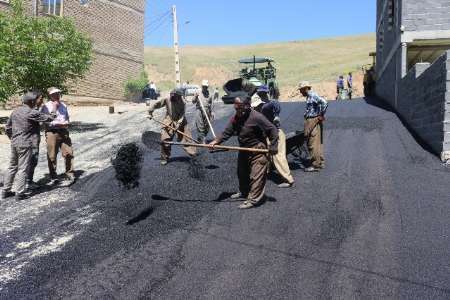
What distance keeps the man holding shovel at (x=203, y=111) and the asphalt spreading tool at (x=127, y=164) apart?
3.44m

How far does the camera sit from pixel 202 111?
10430 mm

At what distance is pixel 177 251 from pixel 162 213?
142cm

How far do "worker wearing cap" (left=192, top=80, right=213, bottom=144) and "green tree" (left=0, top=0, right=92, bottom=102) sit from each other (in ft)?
20.8

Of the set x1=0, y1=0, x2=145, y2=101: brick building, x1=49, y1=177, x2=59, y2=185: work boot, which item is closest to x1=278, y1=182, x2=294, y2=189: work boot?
x1=49, y1=177, x2=59, y2=185: work boot

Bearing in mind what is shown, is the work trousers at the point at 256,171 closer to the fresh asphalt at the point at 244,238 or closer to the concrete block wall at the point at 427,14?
the fresh asphalt at the point at 244,238

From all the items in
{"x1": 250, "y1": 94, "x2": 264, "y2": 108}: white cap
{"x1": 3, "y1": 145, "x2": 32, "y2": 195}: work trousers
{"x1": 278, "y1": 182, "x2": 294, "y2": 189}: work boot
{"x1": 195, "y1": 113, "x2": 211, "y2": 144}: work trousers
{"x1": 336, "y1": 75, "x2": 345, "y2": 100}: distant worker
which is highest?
{"x1": 336, "y1": 75, "x2": 345, "y2": 100}: distant worker

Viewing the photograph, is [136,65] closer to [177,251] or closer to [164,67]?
[177,251]

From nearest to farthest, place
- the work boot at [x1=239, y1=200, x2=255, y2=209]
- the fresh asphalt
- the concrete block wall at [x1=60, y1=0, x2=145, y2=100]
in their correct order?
the fresh asphalt < the work boot at [x1=239, y1=200, x2=255, y2=209] < the concrete block wall at [x1=60, y1=0, x2=145, y2=100]

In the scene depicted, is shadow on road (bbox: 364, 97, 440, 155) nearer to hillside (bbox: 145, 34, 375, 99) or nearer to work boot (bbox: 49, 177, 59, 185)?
work boot (bbox: 49, 177, 59, 185)

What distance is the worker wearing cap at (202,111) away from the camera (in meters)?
10.4

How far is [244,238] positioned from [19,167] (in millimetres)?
4342

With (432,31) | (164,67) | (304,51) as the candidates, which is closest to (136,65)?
(432,31)

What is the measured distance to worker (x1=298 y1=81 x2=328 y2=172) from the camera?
8.55m

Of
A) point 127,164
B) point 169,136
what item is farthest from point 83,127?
point 127,164
